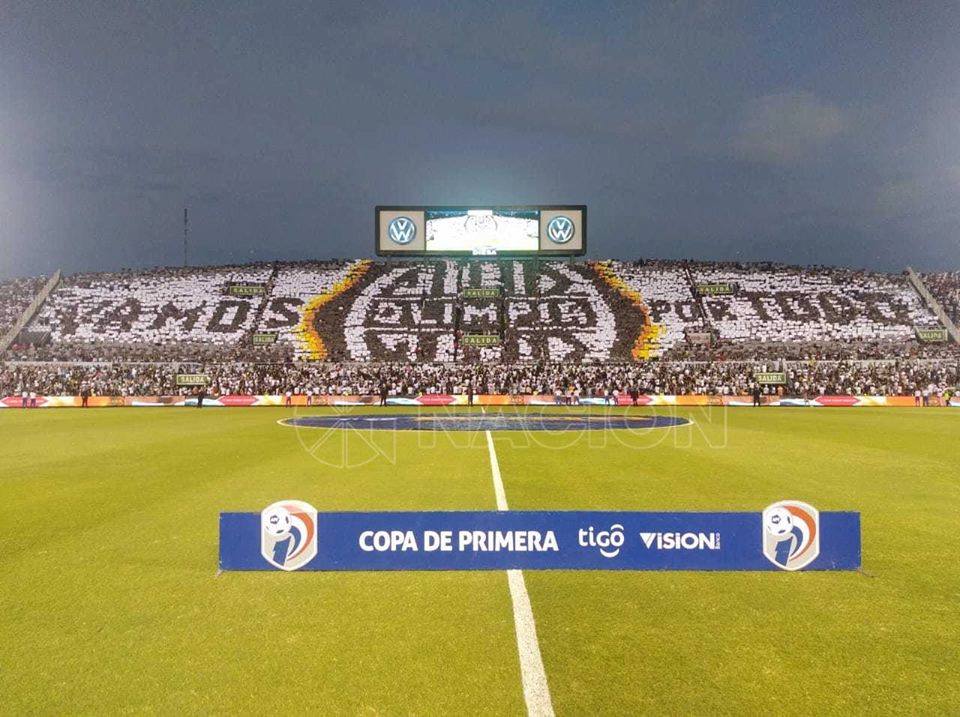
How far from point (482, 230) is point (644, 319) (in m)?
18.0

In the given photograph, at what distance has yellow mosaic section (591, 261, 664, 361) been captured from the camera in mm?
57688

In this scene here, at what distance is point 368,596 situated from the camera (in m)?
7.62

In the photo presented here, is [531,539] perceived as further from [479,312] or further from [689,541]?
[479,312]

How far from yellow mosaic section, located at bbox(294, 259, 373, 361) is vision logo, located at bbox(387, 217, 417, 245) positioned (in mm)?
11443

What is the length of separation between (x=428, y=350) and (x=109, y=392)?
2447 centimetres

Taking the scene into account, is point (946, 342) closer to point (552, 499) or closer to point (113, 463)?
point (552, 499)

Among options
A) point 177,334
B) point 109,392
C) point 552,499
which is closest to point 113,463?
point 552,499

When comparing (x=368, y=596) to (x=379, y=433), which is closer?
(x=368, y=596)

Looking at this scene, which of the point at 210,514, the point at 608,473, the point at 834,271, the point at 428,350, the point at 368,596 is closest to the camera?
the point at 368,596

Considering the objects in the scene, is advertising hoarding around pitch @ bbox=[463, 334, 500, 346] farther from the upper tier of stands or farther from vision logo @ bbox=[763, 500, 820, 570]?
vision logo @ bbox=[763, 500, 820, 570]

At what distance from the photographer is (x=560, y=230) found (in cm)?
5688

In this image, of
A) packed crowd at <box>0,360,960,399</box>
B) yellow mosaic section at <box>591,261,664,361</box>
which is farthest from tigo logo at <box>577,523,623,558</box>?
yellow mosaic section at <box>591,261,664,361</box>

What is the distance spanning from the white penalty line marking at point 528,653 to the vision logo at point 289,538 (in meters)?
2.48

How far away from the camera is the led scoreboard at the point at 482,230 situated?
56.4 meters
